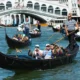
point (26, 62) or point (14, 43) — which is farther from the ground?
point (26, 62)

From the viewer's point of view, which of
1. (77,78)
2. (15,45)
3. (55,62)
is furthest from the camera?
(15,45)

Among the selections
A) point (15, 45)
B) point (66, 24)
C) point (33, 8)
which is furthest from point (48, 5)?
point (66, 24)

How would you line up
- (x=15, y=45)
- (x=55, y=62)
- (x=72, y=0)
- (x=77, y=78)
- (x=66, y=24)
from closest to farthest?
1. (x=77, y=78)
2. (x=55, y=62)
3. (x=66, y=24)
4. (x=15, y=45)
5. (x=72, y=0)

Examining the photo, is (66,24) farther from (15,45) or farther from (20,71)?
(15,45)

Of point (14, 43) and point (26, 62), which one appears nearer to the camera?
point (26, 62)

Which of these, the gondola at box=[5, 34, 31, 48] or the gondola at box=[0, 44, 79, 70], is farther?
the gondola at box=[5, 34, 31, 48]

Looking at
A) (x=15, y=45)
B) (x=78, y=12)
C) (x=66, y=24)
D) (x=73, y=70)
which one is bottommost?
(x=78, y=12)

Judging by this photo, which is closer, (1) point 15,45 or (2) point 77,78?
(2) point 77,78

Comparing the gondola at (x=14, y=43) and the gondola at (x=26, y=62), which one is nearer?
the gondola at (x=26, y=62)

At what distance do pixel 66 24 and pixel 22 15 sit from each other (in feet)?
120

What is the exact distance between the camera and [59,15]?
43.8 metres

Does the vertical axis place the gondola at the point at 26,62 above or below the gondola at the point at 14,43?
above

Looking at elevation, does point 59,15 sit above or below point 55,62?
below

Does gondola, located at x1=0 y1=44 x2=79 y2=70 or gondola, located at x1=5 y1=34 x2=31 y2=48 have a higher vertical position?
gondola, located at x1=0 y1=44 x2=79 y2=70
